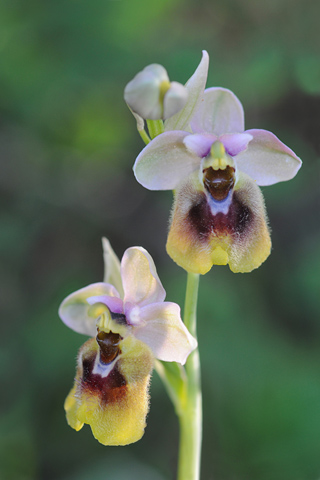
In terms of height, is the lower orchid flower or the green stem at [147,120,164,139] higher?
the green stem at [147,120,164,139]

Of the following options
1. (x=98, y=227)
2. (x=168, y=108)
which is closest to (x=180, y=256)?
(x=168, y=108)

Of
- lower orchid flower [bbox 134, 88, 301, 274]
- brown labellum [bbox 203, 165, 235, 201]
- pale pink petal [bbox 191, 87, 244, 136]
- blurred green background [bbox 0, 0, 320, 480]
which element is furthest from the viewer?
blurred green background [bbox 0, 0, 320, 480]

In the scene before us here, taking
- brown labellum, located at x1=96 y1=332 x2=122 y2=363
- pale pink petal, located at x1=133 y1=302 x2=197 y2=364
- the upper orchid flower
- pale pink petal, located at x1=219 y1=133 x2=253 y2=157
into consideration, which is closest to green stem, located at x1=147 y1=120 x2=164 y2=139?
pale pink petal, located at x1=219 y1=133 x2=253 y2=157

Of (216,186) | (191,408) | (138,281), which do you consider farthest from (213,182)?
(191,408)

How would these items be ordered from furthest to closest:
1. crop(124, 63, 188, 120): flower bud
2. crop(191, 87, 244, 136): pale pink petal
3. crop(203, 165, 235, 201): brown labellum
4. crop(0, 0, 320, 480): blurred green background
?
crop(0, 0, 320, 480): blurred green background
crop(191, 87, 244, 136): pale pink petal
crop(203, 165, 235, 201): brown labellum
crop(124, 63, 188, 120): flower bud

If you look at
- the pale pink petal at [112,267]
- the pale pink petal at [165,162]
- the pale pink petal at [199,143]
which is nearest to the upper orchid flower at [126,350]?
the pale pink petal at [112,267]

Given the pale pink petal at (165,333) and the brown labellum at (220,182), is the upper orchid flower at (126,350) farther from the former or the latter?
the brown labellum at (220,182)

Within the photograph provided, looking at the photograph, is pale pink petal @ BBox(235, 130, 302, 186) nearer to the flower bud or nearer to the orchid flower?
the orchid flower

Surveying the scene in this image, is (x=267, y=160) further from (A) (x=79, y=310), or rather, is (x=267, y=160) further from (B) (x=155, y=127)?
(A) (x=79, y=310)
